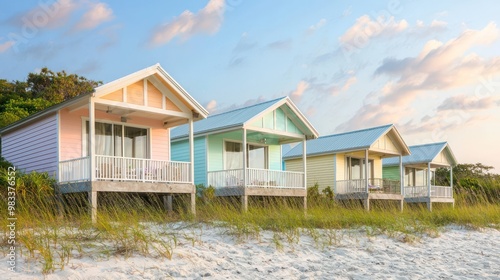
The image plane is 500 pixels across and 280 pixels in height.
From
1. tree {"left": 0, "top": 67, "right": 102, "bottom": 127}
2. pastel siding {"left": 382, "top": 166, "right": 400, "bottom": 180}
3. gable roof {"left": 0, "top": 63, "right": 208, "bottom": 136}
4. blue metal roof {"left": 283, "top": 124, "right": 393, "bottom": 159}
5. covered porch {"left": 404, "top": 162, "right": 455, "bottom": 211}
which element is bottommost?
covered porch {"left": 404, "top": 162, "right": 455, "bottom": 211}

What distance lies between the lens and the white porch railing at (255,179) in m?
22.0

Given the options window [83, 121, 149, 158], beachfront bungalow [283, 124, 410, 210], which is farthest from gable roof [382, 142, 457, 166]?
window [83, 121, 149, 158]

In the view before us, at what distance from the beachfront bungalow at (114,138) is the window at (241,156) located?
443cm

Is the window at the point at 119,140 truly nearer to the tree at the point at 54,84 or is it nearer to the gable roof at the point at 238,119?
the gable roof at the point at 238,119

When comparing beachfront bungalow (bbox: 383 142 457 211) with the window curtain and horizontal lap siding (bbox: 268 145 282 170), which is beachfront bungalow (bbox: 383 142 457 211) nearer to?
horizontal lap siding (bbox: 268 145 282 170)

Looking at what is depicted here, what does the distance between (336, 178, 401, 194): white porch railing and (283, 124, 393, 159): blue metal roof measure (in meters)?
1.76

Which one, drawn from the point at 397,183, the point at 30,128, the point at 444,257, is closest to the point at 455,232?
the point at 444,257

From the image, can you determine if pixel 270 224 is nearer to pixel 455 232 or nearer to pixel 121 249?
pixel 121 249

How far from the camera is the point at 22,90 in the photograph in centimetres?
4047

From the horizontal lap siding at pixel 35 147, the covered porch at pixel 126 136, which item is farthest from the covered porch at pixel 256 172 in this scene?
the horizontal lap siding at pixel 35 147

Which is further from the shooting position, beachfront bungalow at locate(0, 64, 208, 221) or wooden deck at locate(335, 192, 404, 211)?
wooden deck at locate(335, 192, 404, 211)

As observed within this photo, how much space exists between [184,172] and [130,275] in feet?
36.2

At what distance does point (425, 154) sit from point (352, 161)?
622 cm

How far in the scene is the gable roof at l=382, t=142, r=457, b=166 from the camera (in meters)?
34.4
